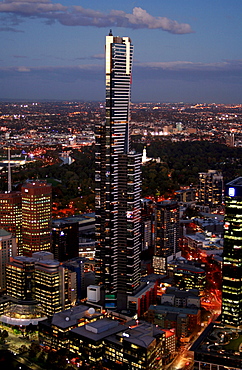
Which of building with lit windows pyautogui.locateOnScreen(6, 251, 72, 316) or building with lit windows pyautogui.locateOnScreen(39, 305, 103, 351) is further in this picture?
building with lit windows pyautogui.locateOnScreen(6, 251, 72, 316)

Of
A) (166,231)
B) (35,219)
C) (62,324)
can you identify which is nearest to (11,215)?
(35,219)

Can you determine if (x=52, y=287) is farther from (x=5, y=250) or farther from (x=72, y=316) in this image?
(x=5, y=250)

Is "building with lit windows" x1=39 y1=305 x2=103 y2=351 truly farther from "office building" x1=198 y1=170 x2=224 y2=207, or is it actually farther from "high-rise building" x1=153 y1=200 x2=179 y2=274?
"office building" x1=198 y1=170 x2=224 y2=207

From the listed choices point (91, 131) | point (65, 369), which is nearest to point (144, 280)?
point (65, 369)

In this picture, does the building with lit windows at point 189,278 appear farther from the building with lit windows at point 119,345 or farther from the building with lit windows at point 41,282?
the building with lit windows at point 119,345

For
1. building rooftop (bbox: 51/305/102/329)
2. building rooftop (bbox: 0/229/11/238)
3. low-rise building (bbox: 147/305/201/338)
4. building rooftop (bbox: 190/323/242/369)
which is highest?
building rooftop (bbox: 0/229/11/238)

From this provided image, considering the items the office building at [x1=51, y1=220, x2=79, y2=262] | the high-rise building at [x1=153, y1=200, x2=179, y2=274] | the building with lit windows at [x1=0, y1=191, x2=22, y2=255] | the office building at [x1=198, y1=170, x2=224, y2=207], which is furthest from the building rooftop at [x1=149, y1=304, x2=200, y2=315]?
the office building at [x1=198, y1=170, x2=224, y2=207]

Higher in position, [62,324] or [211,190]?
[211,190]
